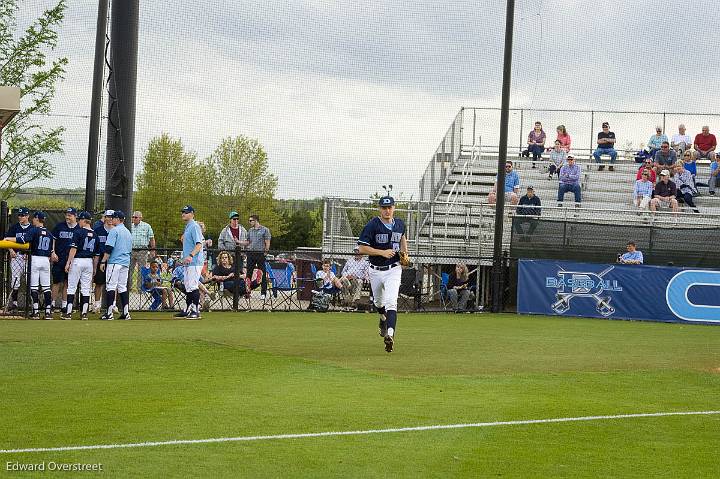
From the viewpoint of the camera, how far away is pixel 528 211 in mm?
30125

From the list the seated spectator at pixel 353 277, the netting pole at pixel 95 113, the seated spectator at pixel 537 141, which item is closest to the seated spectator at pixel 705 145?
the seated spectator at pixel 537 141

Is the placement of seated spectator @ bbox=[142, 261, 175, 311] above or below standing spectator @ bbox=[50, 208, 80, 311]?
below

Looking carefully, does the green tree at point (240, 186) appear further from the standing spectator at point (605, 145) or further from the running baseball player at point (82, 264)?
the running baseball player at point (82, 264)

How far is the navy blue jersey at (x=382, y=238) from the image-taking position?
48.3ft

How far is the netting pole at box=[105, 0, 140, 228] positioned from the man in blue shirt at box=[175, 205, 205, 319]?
1.97 m

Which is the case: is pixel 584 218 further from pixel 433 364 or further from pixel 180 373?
pixel 180 373

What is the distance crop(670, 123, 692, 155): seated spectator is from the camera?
3419 centimetres

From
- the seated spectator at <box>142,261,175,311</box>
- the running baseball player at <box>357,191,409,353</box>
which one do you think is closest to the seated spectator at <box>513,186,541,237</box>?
the seated spectator at <box>142,261,175,311</box>

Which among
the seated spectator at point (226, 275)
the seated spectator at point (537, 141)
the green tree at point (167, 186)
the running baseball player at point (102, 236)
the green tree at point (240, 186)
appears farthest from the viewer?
the green tree at point (240, 186)

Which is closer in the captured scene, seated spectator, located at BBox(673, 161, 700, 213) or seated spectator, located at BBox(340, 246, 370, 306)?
seated spectator, located at BBox(340, 246, 370, 306)

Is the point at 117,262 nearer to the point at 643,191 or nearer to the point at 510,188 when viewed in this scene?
the point at 510,188

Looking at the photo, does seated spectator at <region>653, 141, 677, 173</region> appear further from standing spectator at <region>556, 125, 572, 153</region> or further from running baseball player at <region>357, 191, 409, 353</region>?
running baseball player at <region>357, 191, 409, 353</region>

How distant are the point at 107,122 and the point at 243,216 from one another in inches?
1068

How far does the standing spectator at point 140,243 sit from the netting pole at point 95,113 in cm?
119
